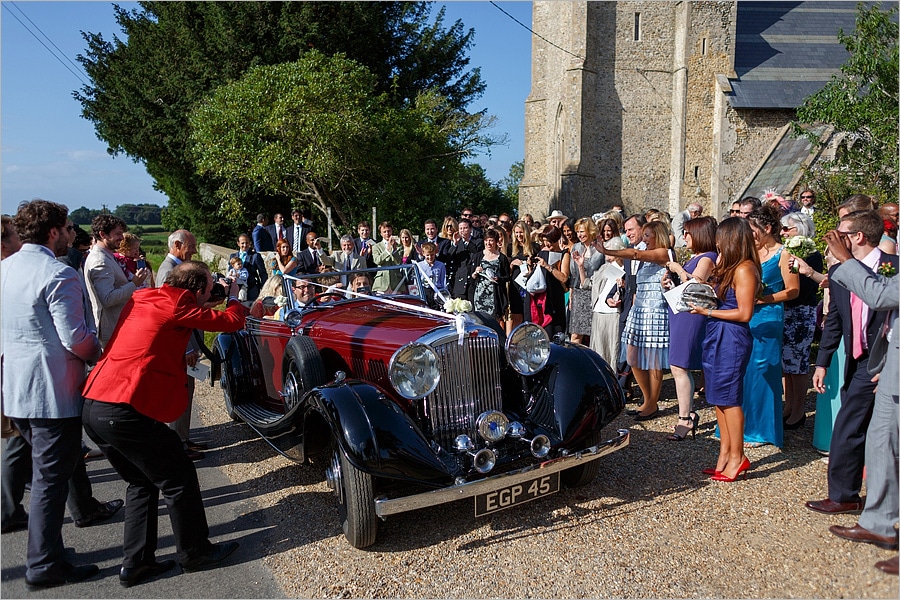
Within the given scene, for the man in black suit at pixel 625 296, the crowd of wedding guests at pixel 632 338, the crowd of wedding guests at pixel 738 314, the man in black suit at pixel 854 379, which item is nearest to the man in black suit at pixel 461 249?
the crowd of wedding guests at pixel 738 314

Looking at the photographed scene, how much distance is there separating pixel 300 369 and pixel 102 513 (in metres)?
1.68

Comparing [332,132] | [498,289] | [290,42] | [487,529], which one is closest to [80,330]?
[487,529]

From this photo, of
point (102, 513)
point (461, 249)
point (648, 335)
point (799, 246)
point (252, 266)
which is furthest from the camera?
point (252, 266)

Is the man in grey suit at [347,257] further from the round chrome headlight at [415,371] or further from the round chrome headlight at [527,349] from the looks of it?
the round chrome headlight at [415,371]

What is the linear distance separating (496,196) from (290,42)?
94.2 feet

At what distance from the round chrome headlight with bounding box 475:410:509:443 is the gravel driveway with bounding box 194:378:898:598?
606 millimetres

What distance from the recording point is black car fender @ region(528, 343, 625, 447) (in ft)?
13.4

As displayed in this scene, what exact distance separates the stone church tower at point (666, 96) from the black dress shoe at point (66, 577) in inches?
922

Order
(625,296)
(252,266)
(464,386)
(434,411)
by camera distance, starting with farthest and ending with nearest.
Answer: (252,266), (625,296), (464,386), (434,411)

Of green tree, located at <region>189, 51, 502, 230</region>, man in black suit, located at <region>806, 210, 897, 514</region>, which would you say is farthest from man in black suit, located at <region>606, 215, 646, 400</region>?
green tree, located at <region>189, 51, 502, 230</region>

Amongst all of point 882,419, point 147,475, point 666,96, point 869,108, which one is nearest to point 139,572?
point 147,475

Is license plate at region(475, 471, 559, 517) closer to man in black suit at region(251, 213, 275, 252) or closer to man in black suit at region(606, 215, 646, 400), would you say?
man in black suit at region(606, 215, 646, 400)

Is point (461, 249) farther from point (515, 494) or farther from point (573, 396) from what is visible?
point (515, 494)

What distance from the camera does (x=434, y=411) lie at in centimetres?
404
